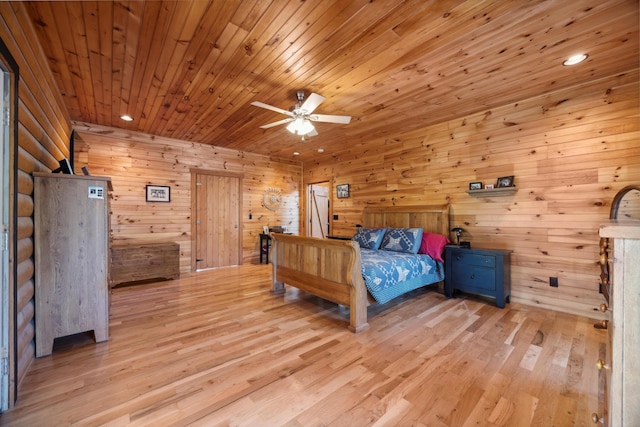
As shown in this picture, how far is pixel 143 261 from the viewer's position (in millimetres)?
4363

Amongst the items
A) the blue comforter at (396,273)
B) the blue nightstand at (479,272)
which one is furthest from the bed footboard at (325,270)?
the blue nightstand at (479,272)

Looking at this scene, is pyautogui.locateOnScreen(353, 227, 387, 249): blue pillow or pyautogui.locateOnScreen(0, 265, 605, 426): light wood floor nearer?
pyautogui.locateOnScreen(0, 265, 605, 426): light wood floor

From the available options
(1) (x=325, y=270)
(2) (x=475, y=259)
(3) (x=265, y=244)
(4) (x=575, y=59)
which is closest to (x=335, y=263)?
(1) (x=325, y=270)

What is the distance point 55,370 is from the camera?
1975mm

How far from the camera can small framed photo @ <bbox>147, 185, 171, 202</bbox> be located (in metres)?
4.91

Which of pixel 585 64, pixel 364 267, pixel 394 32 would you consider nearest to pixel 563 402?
pixel 364 267

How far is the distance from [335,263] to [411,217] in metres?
2.21

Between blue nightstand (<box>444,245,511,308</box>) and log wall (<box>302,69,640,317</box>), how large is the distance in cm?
36

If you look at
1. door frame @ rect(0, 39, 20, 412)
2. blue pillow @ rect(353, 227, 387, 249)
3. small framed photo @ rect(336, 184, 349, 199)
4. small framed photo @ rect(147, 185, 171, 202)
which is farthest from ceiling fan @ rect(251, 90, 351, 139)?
small framed photo @ rect(147, 185, 171, 202)

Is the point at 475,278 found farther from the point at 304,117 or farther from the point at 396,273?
the point at 304,117

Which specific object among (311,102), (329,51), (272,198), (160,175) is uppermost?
(329,51)

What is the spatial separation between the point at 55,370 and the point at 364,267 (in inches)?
106

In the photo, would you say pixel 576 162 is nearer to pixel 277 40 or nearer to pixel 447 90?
pixel 447 90

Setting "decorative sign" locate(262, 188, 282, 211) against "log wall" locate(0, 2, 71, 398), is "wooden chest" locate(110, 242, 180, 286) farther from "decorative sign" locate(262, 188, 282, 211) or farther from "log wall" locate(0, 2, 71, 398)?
"decorative sign" locate(262, 188, 282, 211)
